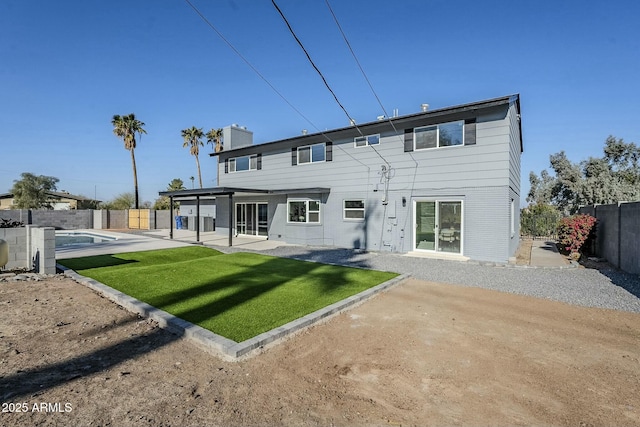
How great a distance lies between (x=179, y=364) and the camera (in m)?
3.72

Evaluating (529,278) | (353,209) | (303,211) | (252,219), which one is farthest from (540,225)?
(252,219)

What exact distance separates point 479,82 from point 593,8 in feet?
11.3

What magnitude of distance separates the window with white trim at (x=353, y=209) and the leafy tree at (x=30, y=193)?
43933mm

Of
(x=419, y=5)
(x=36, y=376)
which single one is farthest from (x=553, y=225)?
(x=36, y=376)

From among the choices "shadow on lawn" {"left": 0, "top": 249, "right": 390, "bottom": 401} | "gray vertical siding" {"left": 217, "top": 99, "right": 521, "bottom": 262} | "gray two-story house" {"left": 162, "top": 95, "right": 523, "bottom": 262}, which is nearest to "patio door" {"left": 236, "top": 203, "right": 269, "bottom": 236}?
"gray two-story house" {"left": 162, "top": 95, "right": 523, "bottom": 262}

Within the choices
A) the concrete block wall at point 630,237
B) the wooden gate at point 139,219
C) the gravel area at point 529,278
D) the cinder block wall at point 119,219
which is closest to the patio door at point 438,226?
the gravel area at point 529,278

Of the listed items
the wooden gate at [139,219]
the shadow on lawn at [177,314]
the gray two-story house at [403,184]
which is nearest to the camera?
the shadow on lawn at [177,314]

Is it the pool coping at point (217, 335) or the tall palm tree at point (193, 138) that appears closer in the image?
the pool coping at point (217, 335)

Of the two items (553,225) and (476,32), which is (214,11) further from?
(553,225)

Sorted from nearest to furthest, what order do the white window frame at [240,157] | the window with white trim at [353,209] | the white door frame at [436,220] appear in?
the white door frame at [436,220] → the window with white trim at [353,209] → the white window frame at [240,157]

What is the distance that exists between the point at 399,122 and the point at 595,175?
922 inches

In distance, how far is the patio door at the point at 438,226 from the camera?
11.7 metres

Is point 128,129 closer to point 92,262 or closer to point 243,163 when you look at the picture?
point 243,163

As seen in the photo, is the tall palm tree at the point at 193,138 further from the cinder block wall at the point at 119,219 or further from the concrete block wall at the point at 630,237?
the concrete block wall at the point at 630,237
